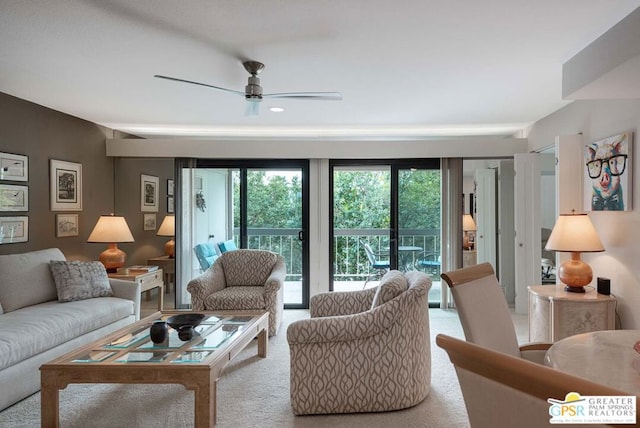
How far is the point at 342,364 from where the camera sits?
2.45 metres

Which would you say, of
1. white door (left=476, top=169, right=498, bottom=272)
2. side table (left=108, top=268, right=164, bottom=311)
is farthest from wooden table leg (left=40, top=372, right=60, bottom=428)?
white door (left=476, top=169, right=498, bottom=272)

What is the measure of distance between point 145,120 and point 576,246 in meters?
4.61

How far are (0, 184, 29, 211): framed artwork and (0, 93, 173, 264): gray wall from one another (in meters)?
0.06

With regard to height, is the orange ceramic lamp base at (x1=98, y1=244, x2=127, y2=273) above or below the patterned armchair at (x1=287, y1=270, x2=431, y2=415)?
above

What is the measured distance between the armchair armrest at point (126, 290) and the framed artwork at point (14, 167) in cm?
130

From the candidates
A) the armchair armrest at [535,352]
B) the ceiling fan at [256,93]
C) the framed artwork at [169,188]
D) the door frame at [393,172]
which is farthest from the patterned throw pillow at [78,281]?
the armchair armrest at [535,352]

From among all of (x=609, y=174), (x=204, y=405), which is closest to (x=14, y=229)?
(x=204, y=405)

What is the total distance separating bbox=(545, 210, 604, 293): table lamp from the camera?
3.09 meters

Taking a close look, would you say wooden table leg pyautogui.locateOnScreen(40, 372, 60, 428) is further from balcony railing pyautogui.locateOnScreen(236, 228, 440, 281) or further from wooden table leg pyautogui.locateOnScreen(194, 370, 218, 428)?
balcony railing pyautogui.locateOnScreen(236, 228, 440, 281)

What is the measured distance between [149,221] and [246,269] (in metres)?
2.06

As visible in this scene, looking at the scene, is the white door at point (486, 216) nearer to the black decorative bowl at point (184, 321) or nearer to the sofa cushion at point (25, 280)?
the black decorative bowl at point (184, 321)

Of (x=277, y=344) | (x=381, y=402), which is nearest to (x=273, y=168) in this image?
(x=277, y=344)

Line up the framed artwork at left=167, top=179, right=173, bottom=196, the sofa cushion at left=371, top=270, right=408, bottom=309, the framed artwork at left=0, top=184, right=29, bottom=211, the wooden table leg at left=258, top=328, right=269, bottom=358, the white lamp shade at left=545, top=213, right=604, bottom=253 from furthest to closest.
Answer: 1. the framed artwork at left=167, top=179, right=173, bottom=196
2. the framed artwork at left=0, top=184, right=29, bottom=211
3. the wooden table leg at left=258, top=328, right=269, bottom=358
4. the white lamp shade at left=545, top=213, right=604, bottom=253
5. the sofa cushion at left=371, top=270, right=408, bottom=309

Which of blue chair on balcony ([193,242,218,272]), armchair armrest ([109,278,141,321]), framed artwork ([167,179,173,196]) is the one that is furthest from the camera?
framed artwork ([167,179,173,196])
